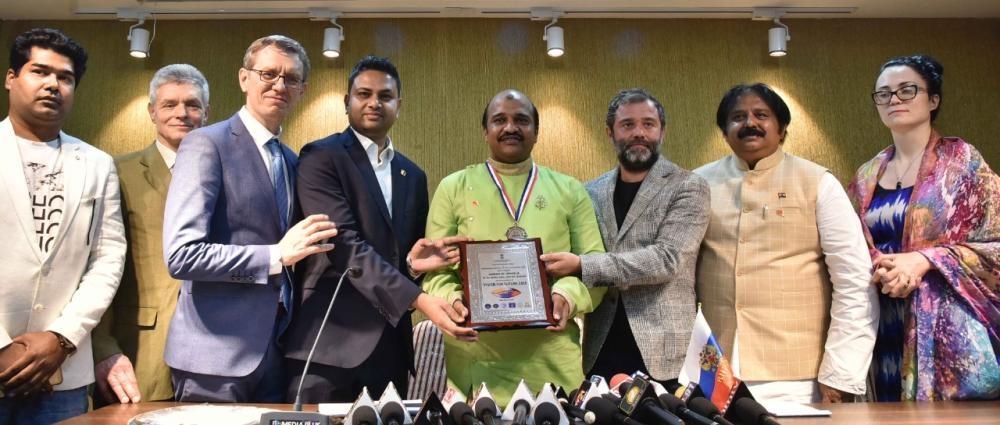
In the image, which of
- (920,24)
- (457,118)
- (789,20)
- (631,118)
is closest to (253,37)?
(457,118)

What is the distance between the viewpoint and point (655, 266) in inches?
105

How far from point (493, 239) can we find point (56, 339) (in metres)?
1.52

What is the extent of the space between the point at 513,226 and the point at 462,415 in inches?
45.6

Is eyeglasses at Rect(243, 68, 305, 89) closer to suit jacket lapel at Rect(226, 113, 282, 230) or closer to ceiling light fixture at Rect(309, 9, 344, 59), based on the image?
suit jacket lapel at Rect(226, 113, 282, 230)

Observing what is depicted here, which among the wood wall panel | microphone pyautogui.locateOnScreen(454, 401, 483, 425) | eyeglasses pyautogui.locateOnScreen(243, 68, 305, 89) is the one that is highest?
the wood wall panel

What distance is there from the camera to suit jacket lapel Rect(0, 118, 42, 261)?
235 cm

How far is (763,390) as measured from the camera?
9.07 feet

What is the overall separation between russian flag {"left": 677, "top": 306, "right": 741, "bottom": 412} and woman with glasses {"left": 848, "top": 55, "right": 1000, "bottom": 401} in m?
1.17

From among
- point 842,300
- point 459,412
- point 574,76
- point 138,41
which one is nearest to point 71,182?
point 459,412

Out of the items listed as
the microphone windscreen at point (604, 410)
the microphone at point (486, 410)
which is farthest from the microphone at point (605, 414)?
the microphone at point (486, 410)

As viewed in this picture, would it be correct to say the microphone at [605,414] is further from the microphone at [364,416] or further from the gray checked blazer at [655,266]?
the gray checked blazer at [655,266]

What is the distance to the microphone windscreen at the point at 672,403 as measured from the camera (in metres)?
1.64

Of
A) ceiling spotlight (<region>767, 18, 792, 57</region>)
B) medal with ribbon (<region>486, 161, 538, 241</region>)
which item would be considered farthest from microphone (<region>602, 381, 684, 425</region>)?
ceiling spotlight (<region>767, 18, 792, 57</region>)

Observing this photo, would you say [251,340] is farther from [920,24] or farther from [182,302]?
[920,24]
